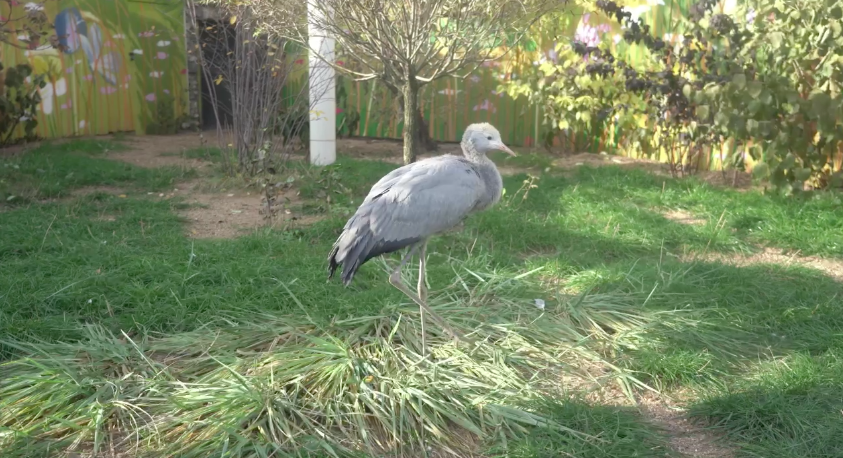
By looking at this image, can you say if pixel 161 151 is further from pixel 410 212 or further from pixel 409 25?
pixel 410 212

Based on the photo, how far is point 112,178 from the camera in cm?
783

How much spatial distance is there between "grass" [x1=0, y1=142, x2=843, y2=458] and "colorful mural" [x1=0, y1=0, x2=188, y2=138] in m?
4.57

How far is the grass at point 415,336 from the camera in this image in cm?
319

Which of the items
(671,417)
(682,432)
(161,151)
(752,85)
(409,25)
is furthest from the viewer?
(161,151)

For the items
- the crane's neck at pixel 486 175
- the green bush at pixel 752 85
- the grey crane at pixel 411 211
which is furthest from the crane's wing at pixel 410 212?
the green bush at pixel 752 85

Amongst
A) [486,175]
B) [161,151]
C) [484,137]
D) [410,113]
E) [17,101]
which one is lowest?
[161,151]

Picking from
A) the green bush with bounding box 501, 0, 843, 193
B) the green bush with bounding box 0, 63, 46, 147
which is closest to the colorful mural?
the green bush with bounding box 0, 63, 46, 147

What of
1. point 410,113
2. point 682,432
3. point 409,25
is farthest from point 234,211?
point 682,432

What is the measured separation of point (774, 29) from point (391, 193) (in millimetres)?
4397

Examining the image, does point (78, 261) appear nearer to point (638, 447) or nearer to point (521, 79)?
point (638, 447)

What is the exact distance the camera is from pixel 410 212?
3.79 metres

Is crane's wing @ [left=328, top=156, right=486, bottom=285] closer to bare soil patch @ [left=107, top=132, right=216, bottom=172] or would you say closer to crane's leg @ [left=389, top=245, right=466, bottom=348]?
crane's leg @ [left=389, top=245, right=466, bottom=348]

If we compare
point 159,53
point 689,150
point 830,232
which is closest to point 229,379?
point 830,232

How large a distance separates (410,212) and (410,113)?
8.30ft
